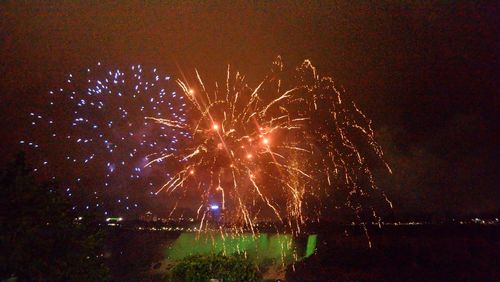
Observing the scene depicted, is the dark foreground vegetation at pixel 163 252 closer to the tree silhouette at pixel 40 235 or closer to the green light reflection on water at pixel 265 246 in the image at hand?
the tree silhouette at pixel 40 235

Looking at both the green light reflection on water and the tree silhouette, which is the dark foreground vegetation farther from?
the green light reflection on water

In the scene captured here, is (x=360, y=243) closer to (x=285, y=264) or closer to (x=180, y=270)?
(x=285, y=264)

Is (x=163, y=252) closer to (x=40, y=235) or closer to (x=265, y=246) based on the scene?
(x=265, y=246)

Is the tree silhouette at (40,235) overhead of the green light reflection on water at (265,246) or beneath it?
beneath

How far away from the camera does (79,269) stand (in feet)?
40.6

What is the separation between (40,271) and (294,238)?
40.3m

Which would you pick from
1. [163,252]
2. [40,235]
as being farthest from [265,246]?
[40,235]

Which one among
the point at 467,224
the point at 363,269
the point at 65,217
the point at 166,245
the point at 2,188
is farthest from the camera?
the point at 467,224

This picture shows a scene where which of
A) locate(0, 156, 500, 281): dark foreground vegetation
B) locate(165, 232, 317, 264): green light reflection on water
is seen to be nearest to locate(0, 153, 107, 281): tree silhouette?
locate(0, 156, 500, 281): dark foreground vegetation

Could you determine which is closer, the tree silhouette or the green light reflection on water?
the tree silhouette

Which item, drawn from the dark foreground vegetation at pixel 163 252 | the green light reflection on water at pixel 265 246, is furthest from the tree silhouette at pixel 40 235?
the green light reflection on water at pixel 265 246

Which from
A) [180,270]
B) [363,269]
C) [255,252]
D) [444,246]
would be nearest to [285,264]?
[255,252]

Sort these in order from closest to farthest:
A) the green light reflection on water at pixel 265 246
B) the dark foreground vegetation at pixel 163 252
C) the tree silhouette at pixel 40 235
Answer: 1. the tree silhouette at pixel 40 235
2. the dark foreground vegetation at pixel 163 252
3. the green light reflection on water at pixel 265 246

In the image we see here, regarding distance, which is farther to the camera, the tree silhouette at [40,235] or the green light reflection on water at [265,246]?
the green light reflection on water at [265,246]
